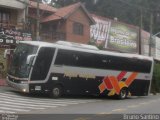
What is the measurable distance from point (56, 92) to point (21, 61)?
9.70ft

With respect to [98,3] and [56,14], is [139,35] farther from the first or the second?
[98,3]

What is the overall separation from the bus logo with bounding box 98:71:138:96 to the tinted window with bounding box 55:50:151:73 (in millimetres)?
582

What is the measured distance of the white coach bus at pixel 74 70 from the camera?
1043 inches

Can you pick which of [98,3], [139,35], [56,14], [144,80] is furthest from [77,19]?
[98,3]

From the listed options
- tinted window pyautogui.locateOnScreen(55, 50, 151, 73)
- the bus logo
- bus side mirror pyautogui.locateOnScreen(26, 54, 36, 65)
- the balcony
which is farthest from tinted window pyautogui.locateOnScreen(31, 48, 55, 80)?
the balcony

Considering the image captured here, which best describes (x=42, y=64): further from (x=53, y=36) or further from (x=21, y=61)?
(x=53, y=36)

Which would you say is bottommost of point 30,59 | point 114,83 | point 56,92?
point 56,92

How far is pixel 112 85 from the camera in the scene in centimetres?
3180

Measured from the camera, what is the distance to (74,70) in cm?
2862

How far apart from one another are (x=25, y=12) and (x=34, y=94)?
16.5 metres

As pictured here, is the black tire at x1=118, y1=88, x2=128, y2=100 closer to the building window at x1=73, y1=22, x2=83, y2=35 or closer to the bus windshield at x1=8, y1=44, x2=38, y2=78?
the bus windshield at x1=8, y1=44, x2=38, y2=78

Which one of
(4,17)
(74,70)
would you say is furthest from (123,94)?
(4,17)

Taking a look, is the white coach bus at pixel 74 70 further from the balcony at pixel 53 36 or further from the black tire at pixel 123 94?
the balcony at pixel 53 36

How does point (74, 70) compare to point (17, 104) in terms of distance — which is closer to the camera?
point (17, 104)
